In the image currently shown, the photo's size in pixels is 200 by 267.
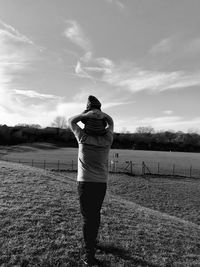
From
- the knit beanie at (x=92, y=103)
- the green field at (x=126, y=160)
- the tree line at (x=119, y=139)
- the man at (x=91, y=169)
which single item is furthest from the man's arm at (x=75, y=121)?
the tree line at (x=119, y=139)

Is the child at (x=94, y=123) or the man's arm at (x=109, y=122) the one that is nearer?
the child at (x=94, y=123)

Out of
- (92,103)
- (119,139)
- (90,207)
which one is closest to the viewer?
(90,207)

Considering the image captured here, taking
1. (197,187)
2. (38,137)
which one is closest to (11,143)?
(38,137)

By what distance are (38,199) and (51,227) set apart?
2.49 metres

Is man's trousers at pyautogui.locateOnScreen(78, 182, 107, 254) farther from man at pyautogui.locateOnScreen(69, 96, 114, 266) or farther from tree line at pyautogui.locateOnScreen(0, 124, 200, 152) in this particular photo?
tree line at pyautogui.locateOnScreen(0, 124, 200, 152)

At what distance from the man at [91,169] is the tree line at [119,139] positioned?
304 feet

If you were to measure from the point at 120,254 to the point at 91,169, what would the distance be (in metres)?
1.70

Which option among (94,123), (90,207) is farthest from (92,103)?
(90,207)

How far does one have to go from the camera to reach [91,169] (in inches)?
171

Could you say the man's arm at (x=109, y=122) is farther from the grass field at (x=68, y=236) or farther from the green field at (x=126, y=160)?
the green field at (x=126, y=160)

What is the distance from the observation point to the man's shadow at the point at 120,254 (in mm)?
4523

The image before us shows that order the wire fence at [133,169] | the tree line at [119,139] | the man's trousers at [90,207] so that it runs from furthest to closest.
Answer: the tree line at [119,139] < the wire fence at [133,169] < the man's trousers at [90,207]

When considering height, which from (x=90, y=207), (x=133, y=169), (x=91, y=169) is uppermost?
(x=91, y=169)

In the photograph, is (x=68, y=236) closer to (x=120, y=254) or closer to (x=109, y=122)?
(x=120, y=254)
